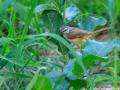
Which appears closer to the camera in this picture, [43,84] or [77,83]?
[43,84]

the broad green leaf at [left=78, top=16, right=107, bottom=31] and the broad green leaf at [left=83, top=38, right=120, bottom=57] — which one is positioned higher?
the broad green leaf at [left=78, top=16, right=107, bottom=31]

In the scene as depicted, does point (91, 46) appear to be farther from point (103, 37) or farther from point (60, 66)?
point (103, 37)

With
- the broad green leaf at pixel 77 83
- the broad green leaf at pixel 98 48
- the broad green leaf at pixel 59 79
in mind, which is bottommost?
the broad green leaf at pixel 77 83

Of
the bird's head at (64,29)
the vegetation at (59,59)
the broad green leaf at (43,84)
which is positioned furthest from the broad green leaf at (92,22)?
the broad green leaf at (43,84)

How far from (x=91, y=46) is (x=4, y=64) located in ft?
1.04

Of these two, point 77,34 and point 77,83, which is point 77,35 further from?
point 77,83

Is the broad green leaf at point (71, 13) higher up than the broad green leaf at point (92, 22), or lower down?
higher up

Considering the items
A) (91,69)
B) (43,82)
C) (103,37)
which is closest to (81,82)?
(91,69)

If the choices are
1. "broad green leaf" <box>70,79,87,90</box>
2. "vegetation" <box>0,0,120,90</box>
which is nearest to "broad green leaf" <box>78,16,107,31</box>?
"vegetation" <box>0,0,120,90</box>

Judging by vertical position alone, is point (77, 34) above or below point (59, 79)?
above

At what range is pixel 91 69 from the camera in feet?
5.22

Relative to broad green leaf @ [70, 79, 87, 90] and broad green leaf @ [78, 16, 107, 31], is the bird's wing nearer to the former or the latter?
broad green leaf @ [78, 16, 107, 31]

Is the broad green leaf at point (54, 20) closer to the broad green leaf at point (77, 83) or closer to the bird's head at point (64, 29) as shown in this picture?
the bird's head at point (64, 29)

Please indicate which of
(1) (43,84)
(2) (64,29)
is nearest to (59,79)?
(1) (43,84)
